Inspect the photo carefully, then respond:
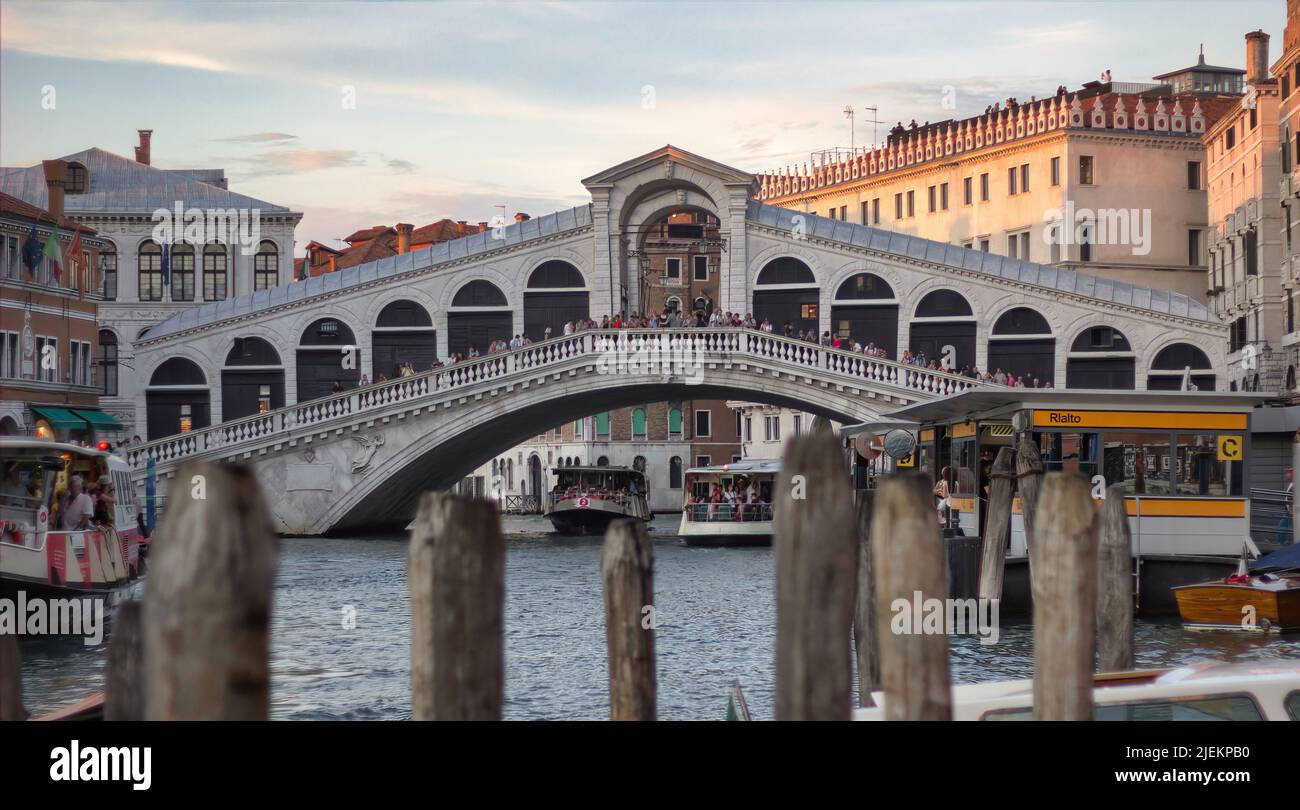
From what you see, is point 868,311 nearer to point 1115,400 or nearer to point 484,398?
point 484,398

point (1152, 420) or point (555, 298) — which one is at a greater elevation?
point (555, 298)

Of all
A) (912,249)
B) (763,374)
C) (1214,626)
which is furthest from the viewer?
(912,249)

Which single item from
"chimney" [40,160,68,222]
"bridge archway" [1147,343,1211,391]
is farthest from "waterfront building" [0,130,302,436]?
"bridge archway" [1147,343,1211,391]

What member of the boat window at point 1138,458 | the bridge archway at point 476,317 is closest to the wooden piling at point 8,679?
the boat window at point 1138,458

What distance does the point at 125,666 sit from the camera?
4.97 m

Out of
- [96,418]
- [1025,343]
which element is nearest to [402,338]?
[96,418]

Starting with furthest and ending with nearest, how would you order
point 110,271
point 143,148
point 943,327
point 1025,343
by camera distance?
point 143,148 → point 110,271 → point 943,327 → point 1025,343

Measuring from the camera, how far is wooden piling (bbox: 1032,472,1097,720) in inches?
193

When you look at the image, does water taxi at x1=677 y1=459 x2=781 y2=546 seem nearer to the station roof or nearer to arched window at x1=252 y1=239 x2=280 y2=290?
arched window at x1=252 y1=239 x2=280 y2=290

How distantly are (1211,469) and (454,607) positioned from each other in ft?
47.6
